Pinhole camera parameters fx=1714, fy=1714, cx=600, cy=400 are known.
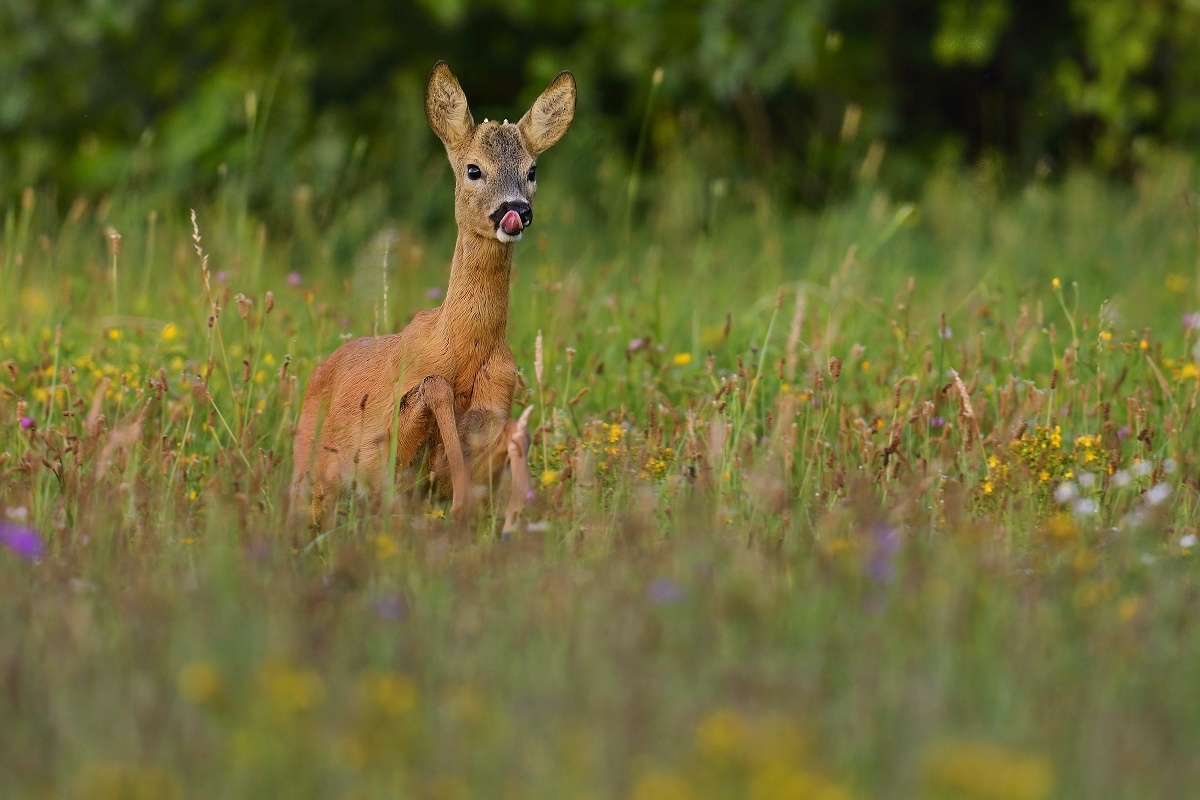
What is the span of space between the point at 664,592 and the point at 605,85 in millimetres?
9485

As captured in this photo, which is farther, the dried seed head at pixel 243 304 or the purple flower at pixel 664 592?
the dried seed head at pixel 243 304

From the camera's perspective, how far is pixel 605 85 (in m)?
12.4

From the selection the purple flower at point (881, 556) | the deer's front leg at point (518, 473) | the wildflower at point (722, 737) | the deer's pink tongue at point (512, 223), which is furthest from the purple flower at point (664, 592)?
the deer's pink tongue at point (512, 223)

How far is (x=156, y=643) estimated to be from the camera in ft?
10.1

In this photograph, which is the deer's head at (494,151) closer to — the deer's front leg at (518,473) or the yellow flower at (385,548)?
the deer's front leg at (518,473)

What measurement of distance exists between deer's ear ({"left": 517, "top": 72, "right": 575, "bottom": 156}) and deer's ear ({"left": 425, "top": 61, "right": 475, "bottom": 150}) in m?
0.18

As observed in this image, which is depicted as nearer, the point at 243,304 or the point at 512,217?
the point at 512,217

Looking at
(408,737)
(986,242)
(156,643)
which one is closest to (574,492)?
(156,643)

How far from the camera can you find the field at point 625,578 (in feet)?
8.58

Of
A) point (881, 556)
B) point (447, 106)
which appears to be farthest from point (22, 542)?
point (447, 106)

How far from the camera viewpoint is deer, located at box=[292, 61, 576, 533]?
459 centimetres

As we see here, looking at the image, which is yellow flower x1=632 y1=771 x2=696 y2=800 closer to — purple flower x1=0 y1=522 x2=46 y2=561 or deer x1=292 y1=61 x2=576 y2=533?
purple flower x1=0 y1=522 x2=46 y2=561

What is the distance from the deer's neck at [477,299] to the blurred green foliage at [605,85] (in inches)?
176

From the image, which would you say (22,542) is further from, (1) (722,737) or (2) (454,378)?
(1) (722,737)
